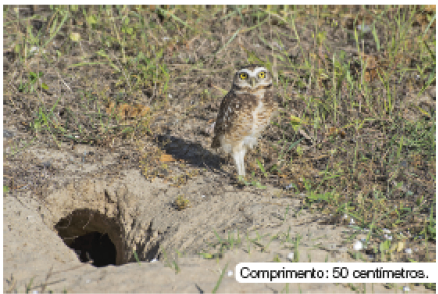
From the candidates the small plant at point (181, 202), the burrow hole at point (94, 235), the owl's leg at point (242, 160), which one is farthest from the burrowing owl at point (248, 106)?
A: the burrow hole at point (94, 235)

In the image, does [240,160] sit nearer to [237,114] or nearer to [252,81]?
[237,114]

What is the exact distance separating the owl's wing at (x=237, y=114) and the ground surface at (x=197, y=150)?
335mm

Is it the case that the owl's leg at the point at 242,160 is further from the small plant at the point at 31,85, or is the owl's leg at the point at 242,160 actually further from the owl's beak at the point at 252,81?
the small plant at the point at 31,85

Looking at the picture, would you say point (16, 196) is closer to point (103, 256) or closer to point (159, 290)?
point (103, 256)

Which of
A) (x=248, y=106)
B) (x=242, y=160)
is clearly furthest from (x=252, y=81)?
(x=242, y=160)

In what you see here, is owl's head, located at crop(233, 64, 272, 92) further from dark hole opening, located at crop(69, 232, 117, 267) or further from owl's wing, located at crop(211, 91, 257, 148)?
dark hole opening, located at crop(69, 232, 117, 267)

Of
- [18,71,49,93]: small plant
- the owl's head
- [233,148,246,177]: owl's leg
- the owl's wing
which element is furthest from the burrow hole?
the owl's head

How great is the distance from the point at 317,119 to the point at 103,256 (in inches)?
111

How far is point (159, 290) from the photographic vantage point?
2760 millimetres

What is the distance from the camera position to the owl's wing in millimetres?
3998

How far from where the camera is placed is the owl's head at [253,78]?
13.1 ft

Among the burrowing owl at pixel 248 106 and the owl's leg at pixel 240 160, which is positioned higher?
the burrowing owl at pixel 248 106

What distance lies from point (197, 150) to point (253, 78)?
1215 mm

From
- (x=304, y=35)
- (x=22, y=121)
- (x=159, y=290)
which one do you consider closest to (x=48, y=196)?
(x=22, y=121)
